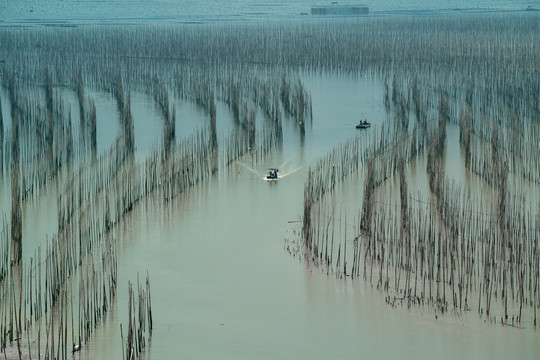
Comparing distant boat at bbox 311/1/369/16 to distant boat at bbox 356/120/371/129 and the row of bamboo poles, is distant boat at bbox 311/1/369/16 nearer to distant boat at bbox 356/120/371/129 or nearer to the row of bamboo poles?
distant boat at bbox 356/120/371/129

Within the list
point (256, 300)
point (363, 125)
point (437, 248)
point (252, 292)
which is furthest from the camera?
point (363, 125)

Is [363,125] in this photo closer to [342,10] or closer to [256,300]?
[256,300]

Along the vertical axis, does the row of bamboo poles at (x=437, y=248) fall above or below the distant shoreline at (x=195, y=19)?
above

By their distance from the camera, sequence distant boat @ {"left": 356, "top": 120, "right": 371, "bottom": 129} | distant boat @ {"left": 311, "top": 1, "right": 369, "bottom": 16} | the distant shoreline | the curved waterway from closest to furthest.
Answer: the curved waterway
distant boat @ {"left": 356, "top": 120, "right": 371, "bottom": 129}
the distant shoreline
distant boat @ {"left": 311, "top": 1, "right": 369, "bottom": 16}

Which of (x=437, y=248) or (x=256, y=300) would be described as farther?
(x=437, y=248)

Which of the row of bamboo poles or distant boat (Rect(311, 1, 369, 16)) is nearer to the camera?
the row of bamboo poles

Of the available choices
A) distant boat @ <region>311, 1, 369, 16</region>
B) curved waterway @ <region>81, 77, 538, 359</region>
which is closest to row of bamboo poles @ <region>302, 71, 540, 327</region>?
curved waterway @ <region>81, 77, 538, 359</region>

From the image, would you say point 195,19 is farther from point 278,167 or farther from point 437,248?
point 437,248

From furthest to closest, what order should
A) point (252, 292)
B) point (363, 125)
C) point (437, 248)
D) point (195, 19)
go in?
point (195, 19), point (363, 125), point (437, 248), point (252, 292)

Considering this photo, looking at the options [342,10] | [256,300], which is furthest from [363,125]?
[342,10]

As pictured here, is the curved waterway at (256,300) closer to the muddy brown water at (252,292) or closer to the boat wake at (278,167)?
the muddy brown water at (252,292)

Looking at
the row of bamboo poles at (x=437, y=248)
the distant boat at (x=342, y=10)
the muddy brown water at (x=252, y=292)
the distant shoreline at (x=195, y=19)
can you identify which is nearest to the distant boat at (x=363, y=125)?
the muddy brown water at (x=252, y=292)

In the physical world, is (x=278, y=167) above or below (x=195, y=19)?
above
